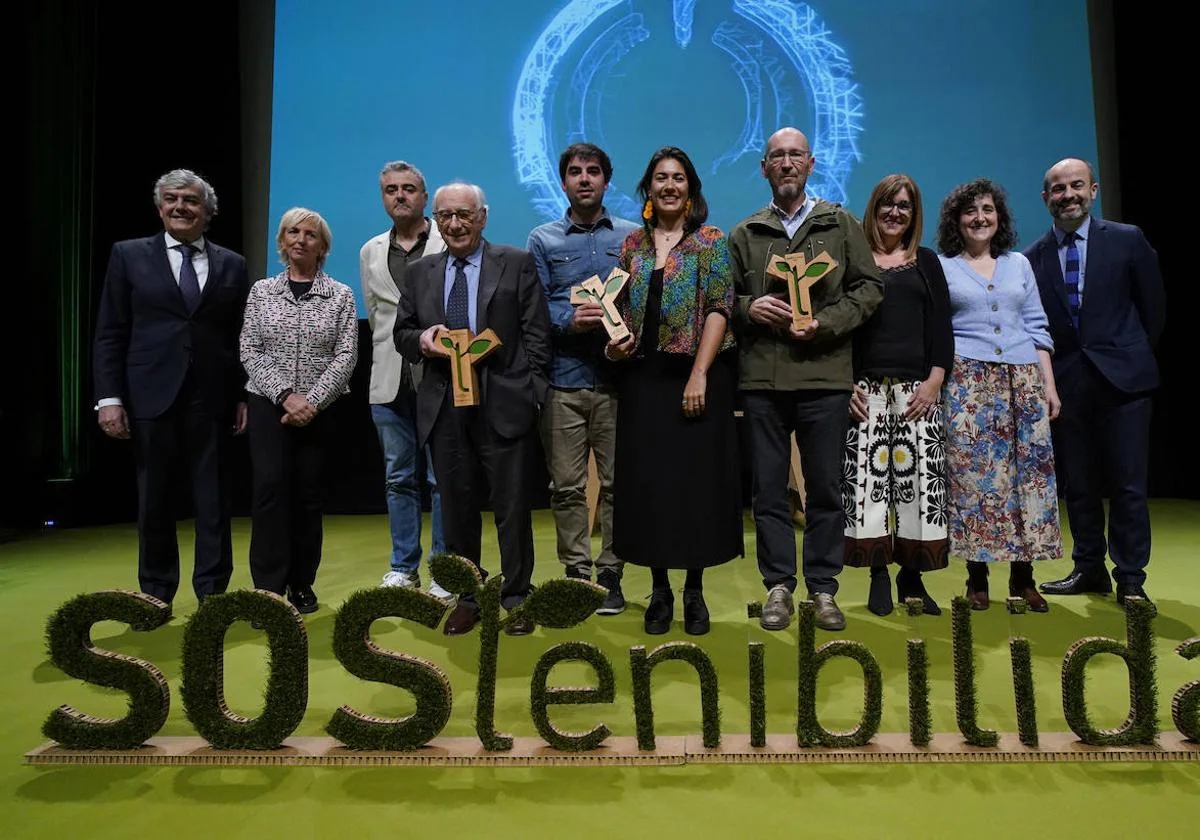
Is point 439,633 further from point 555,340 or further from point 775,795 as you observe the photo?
point 775,795

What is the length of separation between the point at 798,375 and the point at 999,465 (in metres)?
0.70

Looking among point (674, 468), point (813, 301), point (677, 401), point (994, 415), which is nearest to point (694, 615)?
point (674, 468)

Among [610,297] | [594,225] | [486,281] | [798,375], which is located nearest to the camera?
[610,297]

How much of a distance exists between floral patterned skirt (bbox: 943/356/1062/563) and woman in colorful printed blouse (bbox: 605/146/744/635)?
2.39 feet

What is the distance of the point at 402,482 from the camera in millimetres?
2986

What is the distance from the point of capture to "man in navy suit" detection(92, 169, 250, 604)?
2607mm

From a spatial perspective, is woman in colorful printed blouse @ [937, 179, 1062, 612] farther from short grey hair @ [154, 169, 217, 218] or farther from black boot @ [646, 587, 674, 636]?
short grey hair @ [154, 169, 217, 218]

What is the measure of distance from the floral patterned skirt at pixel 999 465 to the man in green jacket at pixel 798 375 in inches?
15.8

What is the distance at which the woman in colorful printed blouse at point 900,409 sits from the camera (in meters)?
2.43

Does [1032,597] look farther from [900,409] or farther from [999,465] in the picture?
[900,409]

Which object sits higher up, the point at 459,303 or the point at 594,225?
the point at 594,225

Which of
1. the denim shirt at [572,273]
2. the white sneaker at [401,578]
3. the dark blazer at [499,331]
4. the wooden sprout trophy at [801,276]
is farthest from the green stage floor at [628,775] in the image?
the wooden sprout trophy at [801,276]

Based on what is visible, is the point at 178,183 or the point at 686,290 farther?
the point at 178,183

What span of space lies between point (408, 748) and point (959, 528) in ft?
5.73
